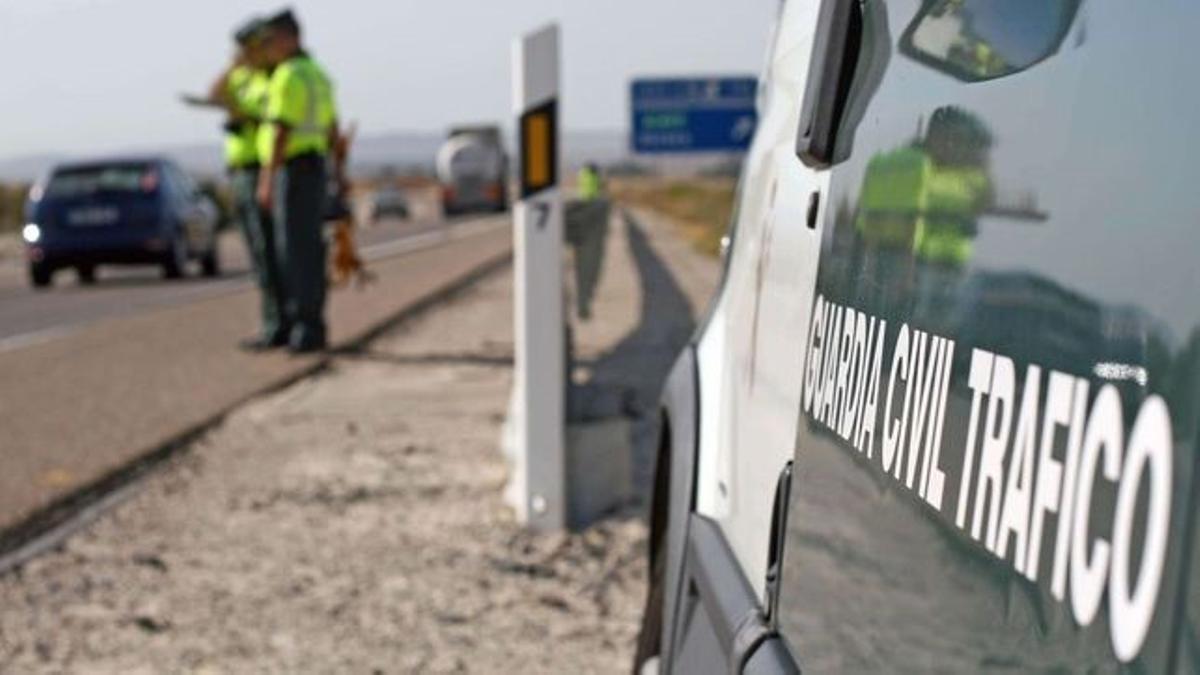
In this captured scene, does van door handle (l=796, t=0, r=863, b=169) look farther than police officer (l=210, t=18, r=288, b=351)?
No

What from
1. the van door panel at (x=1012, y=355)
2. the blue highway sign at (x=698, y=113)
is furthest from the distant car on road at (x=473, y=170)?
the van door panel at (x=1012, y=355)

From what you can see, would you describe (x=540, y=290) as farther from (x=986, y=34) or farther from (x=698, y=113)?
(x=698, y=113)

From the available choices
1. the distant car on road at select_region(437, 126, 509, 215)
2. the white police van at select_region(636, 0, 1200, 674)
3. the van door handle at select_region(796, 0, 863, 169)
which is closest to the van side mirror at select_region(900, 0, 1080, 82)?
the white police van at select_region(636, 0, 1200, 674)

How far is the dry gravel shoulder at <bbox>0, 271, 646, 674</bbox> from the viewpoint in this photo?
5.86 m

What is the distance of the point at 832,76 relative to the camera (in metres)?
2.73

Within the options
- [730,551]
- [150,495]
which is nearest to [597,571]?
[150,495]

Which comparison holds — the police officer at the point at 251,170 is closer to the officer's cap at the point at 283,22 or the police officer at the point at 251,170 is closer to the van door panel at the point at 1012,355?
the officer's cap at the point at 283,22

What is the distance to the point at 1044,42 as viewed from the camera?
178 cm

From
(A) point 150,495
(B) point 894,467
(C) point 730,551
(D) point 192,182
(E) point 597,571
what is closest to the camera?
(B) point 894,467

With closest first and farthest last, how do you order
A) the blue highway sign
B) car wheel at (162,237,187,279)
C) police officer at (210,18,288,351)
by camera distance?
police officer at (210,18,288,351), the blue highway sign, car wheel at (162,237,187,279)

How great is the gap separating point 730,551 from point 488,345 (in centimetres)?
1192

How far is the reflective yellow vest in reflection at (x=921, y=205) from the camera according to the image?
1.95 metres

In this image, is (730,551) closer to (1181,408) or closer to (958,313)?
(958,313)

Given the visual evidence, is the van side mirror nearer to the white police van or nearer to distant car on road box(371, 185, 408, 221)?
the white police van
